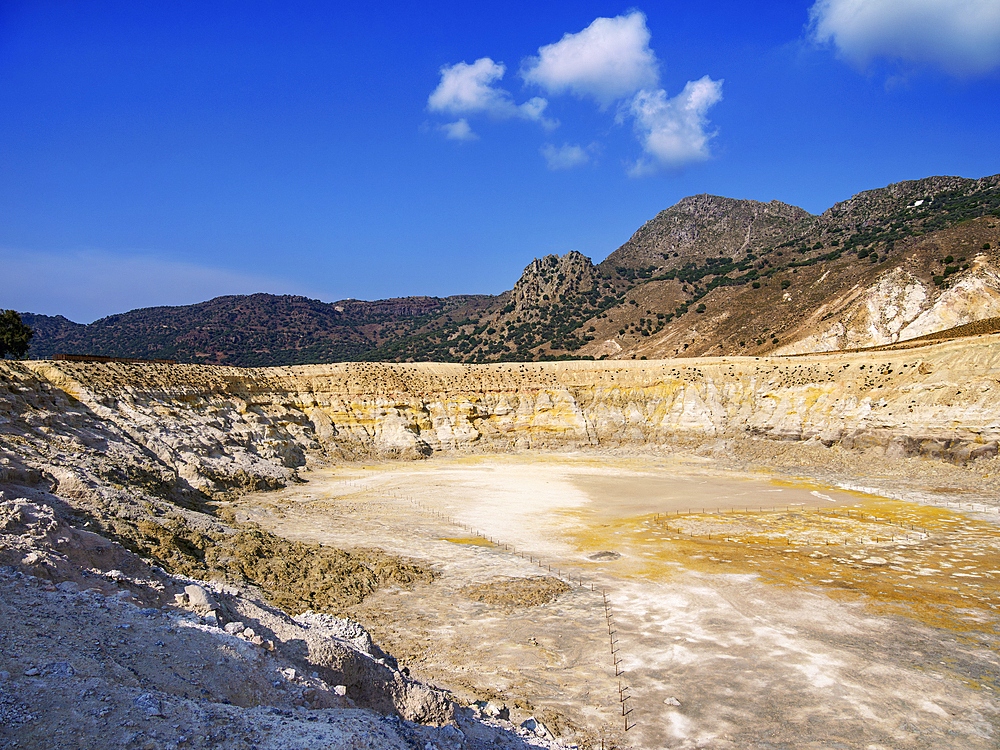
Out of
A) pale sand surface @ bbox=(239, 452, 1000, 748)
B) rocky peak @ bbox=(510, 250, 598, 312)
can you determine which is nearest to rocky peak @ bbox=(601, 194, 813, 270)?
rocky peak @ bbox=(510, 250, 598, 312)

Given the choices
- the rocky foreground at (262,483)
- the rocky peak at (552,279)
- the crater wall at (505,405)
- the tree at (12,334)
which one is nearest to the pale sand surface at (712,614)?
the rocky foreground at (262,483)

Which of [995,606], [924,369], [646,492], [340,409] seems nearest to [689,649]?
[995,606]

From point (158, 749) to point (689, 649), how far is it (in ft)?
36.4

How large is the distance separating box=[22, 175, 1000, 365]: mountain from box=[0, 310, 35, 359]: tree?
65.6 meters

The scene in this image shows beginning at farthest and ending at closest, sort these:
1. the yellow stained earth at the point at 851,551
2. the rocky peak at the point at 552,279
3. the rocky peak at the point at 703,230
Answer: the rocky peak at the point at 703,230 < the rocky peak at the point at 552,279 < the yellow stained earth at the point at 851,551

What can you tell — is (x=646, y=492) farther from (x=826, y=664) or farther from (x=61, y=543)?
(x=61, y=543)

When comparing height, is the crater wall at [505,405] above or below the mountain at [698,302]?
below

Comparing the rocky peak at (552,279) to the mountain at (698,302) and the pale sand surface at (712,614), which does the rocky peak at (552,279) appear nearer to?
the mountain at (698,302)

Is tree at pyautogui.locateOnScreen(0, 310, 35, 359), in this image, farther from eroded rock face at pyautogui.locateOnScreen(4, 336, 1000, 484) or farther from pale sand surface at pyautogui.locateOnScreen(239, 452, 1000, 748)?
pale sand surface at pyautogui.locateOnScreen(239, 452, 1000, 748)

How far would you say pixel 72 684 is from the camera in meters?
5.37

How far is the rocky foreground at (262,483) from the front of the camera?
18.9 feet

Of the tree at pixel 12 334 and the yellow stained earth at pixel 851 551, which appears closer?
the yellow stained earth at pixel 851 551

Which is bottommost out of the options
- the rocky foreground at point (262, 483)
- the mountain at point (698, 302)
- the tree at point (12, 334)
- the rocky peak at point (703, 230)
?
the rocky foreground at point (262, 483)

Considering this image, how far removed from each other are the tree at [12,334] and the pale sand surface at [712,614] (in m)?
33.3
